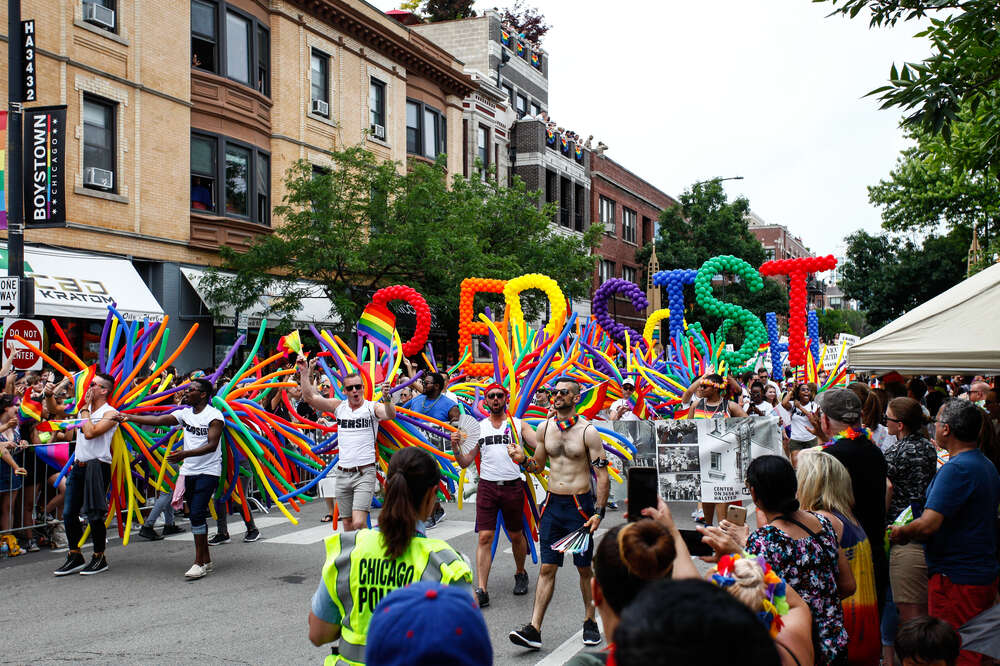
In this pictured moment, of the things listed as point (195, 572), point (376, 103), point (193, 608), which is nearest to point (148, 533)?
point (195, 572)

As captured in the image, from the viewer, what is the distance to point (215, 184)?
20.7m

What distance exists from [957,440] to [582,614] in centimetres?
340

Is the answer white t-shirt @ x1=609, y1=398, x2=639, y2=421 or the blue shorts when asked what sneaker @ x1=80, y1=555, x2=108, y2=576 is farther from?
white t-shirt @ x1=609, y1=398, x2=639, y2=421

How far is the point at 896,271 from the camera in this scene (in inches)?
1633

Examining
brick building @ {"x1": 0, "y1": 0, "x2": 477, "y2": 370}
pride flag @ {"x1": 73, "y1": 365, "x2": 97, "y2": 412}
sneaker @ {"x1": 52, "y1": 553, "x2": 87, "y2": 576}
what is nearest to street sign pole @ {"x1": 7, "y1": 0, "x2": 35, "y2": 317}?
pride flag @ {"x1": 73, "y1": 365, "x2": 97, "y2": 412}

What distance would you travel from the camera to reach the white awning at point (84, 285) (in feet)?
52.4

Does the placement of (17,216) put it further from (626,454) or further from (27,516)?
(626,454)

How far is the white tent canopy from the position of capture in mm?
6543

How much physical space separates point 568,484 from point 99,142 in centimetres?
1508

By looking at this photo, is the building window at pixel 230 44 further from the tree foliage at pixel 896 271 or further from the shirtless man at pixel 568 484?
the tree foliage at pixel 896 271

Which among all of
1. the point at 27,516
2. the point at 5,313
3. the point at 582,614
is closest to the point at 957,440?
the point at 582,614

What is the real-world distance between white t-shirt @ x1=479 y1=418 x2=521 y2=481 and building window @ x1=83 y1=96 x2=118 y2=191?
13355mm

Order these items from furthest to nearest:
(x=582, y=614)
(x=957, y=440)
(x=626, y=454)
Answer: (x=626, y=454) → (x=582, y=614) → (x=957, y=440)

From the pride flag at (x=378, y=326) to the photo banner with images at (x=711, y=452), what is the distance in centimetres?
341
